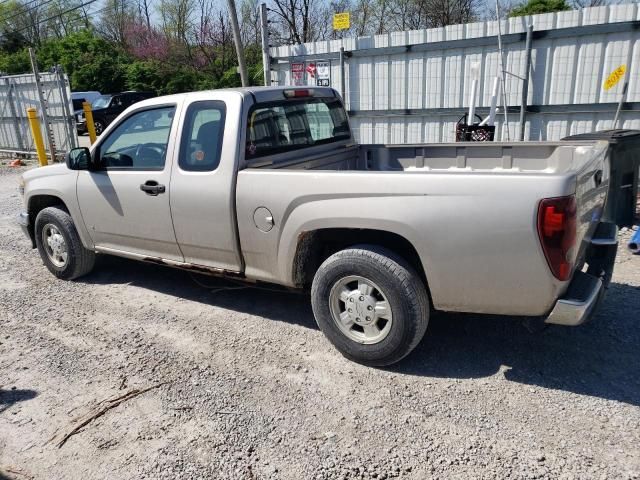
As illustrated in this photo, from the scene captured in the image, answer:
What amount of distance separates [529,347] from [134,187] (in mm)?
3364

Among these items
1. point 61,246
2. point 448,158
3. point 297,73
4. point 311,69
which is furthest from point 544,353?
point 297,73

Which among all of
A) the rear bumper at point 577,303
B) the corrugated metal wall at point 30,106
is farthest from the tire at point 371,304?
the corrugated metal wall at point 30,106

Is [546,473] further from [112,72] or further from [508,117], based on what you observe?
[112,72]

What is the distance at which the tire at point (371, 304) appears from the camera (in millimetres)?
3305

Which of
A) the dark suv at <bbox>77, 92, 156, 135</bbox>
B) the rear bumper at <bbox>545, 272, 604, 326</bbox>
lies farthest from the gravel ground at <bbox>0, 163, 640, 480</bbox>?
the dark suv at <bbox>77, 92, 156, 135</bbox>

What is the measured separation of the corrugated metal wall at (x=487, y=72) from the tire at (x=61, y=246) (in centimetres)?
605

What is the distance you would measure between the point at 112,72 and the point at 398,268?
124 feet

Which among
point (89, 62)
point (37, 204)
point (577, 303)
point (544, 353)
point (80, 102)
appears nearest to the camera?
point (577, 303)

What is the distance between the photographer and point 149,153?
454cm

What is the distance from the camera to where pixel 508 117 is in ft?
28.5

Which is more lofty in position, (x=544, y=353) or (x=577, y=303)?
(x=577, y=303)

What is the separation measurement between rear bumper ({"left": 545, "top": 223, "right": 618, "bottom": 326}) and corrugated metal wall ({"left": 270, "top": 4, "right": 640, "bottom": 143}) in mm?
4948

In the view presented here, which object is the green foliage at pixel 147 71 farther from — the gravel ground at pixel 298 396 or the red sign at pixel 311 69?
the gravel ground at pixel 298 396

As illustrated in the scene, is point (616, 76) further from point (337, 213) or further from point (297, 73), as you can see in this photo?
point (337, 213)
